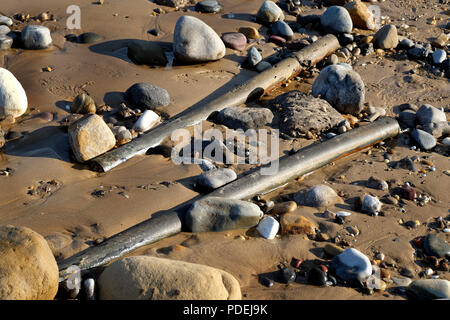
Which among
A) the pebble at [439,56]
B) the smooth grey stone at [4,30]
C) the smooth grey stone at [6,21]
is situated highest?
the smooth grey stone at [6,21]

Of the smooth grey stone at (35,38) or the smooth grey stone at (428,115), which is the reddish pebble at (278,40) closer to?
the smooth grey stone at (428,115)

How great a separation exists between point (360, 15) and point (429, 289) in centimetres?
486

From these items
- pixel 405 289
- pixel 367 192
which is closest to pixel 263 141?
pixel 367 192

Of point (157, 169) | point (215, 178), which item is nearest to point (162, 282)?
point (215, 178)

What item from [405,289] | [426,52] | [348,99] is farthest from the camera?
[426,52]

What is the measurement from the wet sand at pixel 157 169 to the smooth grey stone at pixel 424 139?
10cm

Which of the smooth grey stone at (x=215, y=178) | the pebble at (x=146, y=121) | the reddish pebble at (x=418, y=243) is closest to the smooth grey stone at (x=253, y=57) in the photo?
the pebble at (x=146, y=121)

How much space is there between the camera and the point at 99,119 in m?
4.88

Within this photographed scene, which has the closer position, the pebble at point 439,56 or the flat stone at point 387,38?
the pebble at point 439,56

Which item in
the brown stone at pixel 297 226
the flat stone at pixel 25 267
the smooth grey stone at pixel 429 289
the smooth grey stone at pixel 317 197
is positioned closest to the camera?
the flat stone at pixel 25 267

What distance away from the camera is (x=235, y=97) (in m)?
5.79

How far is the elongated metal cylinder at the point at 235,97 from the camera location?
4.80 metres
